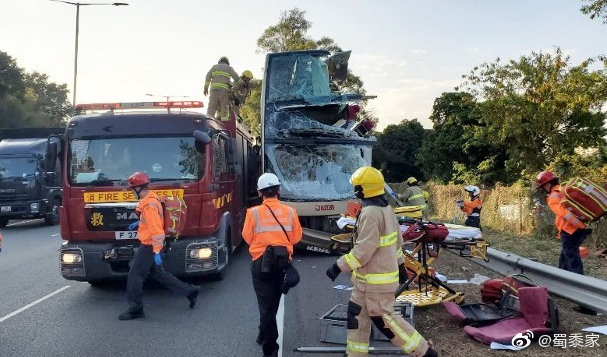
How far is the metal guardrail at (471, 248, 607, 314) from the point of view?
5.17m

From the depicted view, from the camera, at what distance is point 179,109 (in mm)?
8125

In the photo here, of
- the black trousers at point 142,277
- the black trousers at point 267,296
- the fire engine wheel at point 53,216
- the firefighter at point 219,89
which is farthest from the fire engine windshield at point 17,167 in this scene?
the black trousers at point 267,296

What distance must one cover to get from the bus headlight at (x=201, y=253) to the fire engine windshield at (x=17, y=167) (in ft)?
42.0

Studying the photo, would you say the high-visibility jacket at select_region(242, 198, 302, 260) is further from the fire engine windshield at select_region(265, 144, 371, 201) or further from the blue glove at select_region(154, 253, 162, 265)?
the fire engine windshield at select_region(265, 144, 371, 201)

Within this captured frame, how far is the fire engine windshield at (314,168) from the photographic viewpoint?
1059cm

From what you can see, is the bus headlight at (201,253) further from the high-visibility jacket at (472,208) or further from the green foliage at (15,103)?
the green foliage at (15,103)

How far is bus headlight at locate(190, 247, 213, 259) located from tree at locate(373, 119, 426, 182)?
3816 centimetres

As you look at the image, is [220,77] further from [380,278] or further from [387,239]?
[380,278]

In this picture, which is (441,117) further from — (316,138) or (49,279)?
(49,279)

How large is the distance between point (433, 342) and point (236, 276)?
4347mm

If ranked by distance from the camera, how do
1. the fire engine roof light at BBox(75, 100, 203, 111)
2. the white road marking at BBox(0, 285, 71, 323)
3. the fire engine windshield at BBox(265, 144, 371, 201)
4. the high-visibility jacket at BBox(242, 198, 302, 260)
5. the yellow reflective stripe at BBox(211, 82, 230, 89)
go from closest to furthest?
the high-visibility jacket at BBox(242, 198, 302, 260), the white road marking at BBox(0, 285, 71, 323), the fire engine roof light at BBox(75, 100, 203, 111), the fire engine windshield at BBox(265, 144, 371, 201), the yellow reflective stripe at BBox(211, 82, 230, 89)

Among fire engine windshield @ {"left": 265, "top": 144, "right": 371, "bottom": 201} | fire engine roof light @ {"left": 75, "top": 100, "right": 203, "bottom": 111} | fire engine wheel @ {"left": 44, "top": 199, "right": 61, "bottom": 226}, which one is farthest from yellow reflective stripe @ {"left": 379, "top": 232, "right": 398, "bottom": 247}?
fire engine wheel @ {"left": 44, "top": 199, "right": 61, "bottom": 226}

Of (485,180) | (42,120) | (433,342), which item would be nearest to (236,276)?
(433,342)

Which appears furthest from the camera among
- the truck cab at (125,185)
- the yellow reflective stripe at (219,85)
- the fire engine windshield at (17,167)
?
the fire engine windshield at (17,167)
